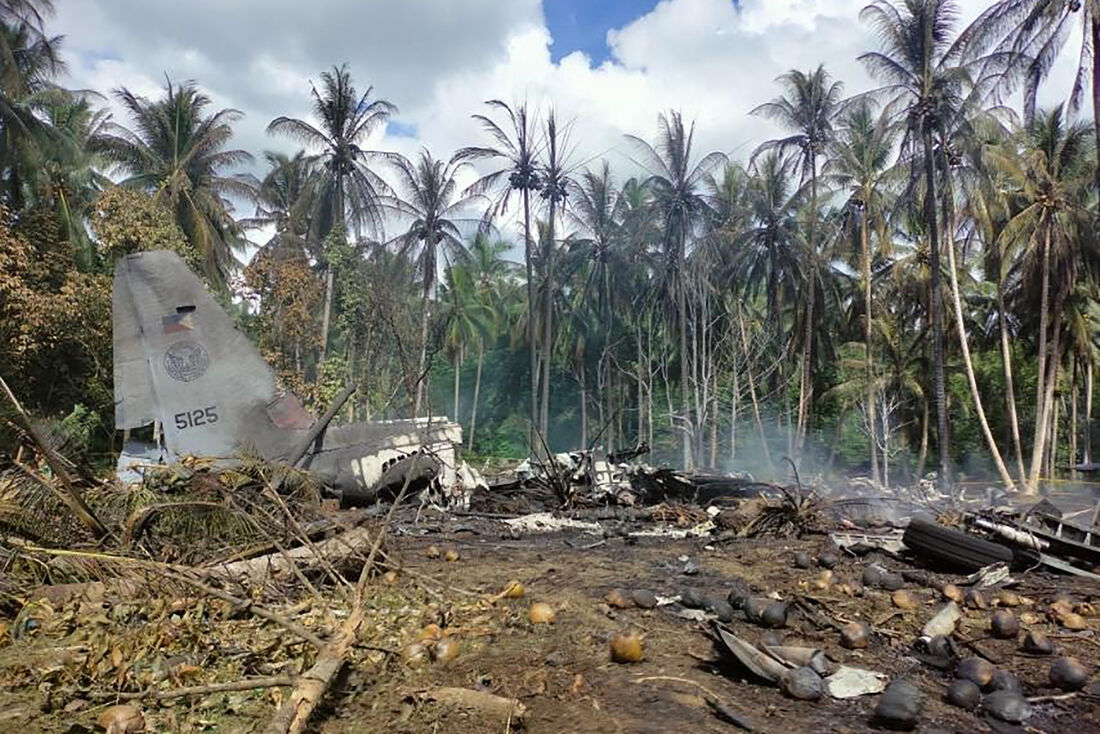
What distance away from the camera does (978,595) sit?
588 centimetres

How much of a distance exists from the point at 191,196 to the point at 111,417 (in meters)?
9.88

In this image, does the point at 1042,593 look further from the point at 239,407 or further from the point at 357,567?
the point at 239,407

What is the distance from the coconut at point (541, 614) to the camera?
5.17 meters

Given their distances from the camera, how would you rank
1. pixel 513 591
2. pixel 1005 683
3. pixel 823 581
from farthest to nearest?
pixel 823 581 < pixel 513 591 < pixel 1005 683

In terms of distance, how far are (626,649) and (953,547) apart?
180 inches

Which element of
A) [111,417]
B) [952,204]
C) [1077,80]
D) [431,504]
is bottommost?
[431,504]

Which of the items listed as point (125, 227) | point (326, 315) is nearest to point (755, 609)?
point (125, 227)

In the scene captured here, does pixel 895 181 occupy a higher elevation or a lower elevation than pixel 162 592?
higher

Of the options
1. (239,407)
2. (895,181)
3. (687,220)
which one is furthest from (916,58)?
(239,407)

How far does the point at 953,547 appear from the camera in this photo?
7.07 metres

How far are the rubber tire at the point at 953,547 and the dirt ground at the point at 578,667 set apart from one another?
26 centimetres

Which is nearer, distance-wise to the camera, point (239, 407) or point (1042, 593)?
point (1042, 593)

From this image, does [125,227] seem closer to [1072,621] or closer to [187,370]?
[187,370]

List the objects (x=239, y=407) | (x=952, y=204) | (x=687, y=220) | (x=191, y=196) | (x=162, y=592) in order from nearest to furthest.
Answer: (x=162, y=592) < (x=239, y=407) < (x=952, y=204) < (x=191, y=196) < (x=687, y=220)
